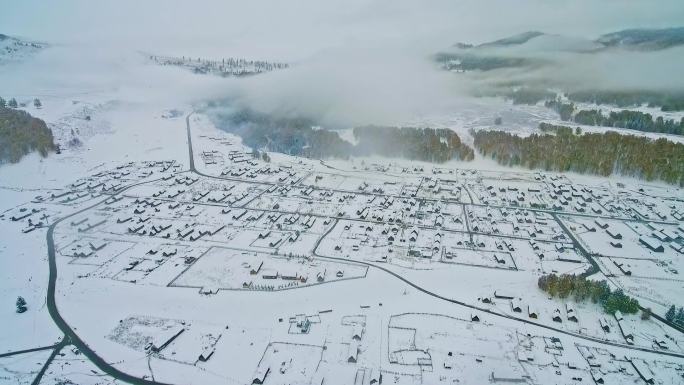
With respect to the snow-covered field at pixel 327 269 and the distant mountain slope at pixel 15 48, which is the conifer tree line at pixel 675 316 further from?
the distant mountain slope at pixel 15 48

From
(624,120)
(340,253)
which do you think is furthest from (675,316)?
(624,120)

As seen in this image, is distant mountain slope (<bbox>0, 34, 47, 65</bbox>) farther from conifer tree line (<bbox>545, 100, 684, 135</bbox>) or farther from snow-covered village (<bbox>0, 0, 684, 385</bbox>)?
conifer tree line (<bbox>545, 100, 684, 135</bbox>)

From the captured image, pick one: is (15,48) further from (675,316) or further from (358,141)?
(675,316)

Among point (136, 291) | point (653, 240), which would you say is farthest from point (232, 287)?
point (653, 240)

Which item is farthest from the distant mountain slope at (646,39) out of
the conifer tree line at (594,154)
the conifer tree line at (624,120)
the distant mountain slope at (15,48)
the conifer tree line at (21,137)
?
the distant mountain slope at (15,48)

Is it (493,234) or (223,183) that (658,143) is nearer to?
(493,234)

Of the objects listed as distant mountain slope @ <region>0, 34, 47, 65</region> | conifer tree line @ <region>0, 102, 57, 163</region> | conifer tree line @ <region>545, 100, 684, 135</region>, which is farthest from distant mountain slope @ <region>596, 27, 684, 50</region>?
distant mountain slope @ <region>0, 34, 47, 65</region>
